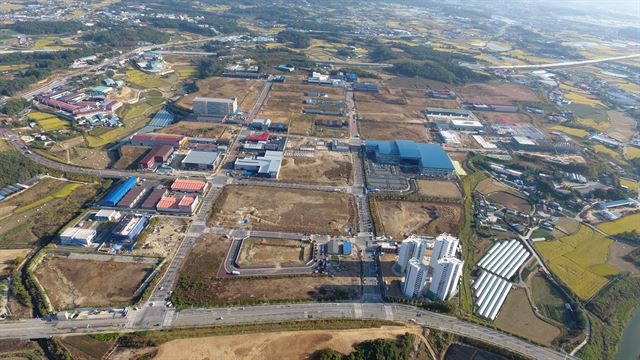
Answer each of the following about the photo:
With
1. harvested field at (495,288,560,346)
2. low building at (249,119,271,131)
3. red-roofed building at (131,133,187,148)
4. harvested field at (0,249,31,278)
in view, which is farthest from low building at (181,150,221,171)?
harvested field at (495,288,560,346)

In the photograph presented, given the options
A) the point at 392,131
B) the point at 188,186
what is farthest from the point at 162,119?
the point at 392,131

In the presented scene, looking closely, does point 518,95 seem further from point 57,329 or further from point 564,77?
point 57,329

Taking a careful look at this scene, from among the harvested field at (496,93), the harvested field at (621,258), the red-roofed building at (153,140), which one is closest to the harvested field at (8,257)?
the red-roofed building at (153,140)

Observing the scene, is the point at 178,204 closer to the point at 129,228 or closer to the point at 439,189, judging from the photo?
the point at 129,228

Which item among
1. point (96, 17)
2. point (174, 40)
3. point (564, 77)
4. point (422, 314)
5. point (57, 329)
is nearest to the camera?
point (57, 329)

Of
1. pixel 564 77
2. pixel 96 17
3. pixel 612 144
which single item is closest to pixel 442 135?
pixel 612 144

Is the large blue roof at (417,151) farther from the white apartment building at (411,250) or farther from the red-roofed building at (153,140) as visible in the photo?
the red-roofed building at (153,140)
